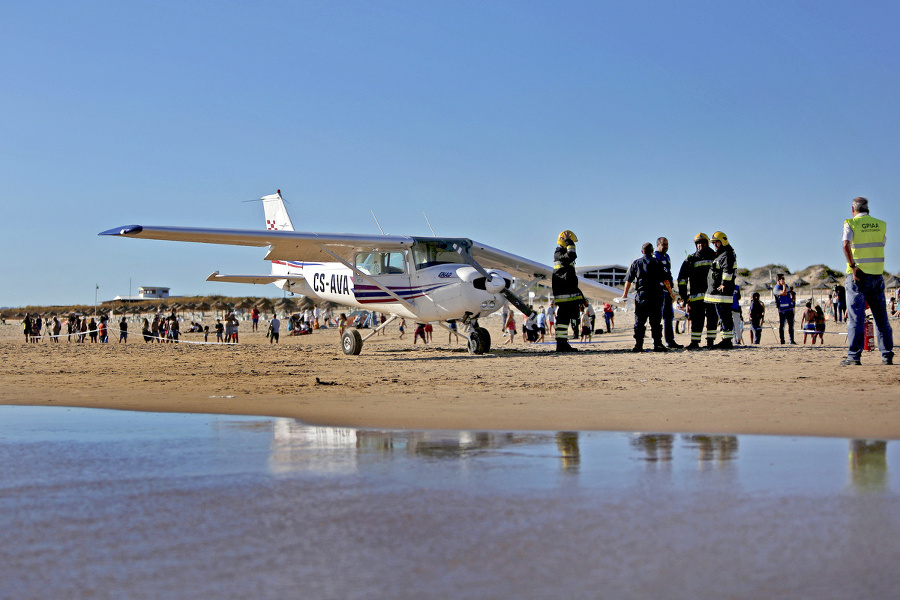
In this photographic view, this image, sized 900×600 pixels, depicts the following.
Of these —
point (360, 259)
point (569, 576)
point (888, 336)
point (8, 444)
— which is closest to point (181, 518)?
point (569, 576)

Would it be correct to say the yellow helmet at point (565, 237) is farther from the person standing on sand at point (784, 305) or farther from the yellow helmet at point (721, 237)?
the person standing on sand at point (784, 305)

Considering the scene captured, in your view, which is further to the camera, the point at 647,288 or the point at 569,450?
the point at 647,288

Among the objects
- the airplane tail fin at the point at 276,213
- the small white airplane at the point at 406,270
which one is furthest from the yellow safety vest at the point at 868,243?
the airplane tail fin at the point at 276,213

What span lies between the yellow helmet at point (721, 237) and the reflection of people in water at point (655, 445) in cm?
1071

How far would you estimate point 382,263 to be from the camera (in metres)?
20.0

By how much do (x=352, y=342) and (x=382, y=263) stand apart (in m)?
2.18

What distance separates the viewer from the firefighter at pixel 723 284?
50.1 ft

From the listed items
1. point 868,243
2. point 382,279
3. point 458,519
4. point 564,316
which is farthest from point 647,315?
point 458,519

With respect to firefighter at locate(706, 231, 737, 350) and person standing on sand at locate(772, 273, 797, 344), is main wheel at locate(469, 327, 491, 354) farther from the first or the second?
person standing on sand at locate(772, 273, 797, 344)

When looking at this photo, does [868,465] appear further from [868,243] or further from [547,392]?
[868,243]

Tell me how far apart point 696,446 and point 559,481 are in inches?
58.1

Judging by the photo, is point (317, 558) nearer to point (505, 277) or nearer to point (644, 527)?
point (644, 527)

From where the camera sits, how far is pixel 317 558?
2.97 metres

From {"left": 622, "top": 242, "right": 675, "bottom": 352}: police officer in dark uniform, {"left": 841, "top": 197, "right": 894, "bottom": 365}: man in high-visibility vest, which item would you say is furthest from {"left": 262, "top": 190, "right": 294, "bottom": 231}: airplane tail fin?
{"left": 841, "top": 197, "right": 894, "bottom": 365}: man in high-visibility vest
